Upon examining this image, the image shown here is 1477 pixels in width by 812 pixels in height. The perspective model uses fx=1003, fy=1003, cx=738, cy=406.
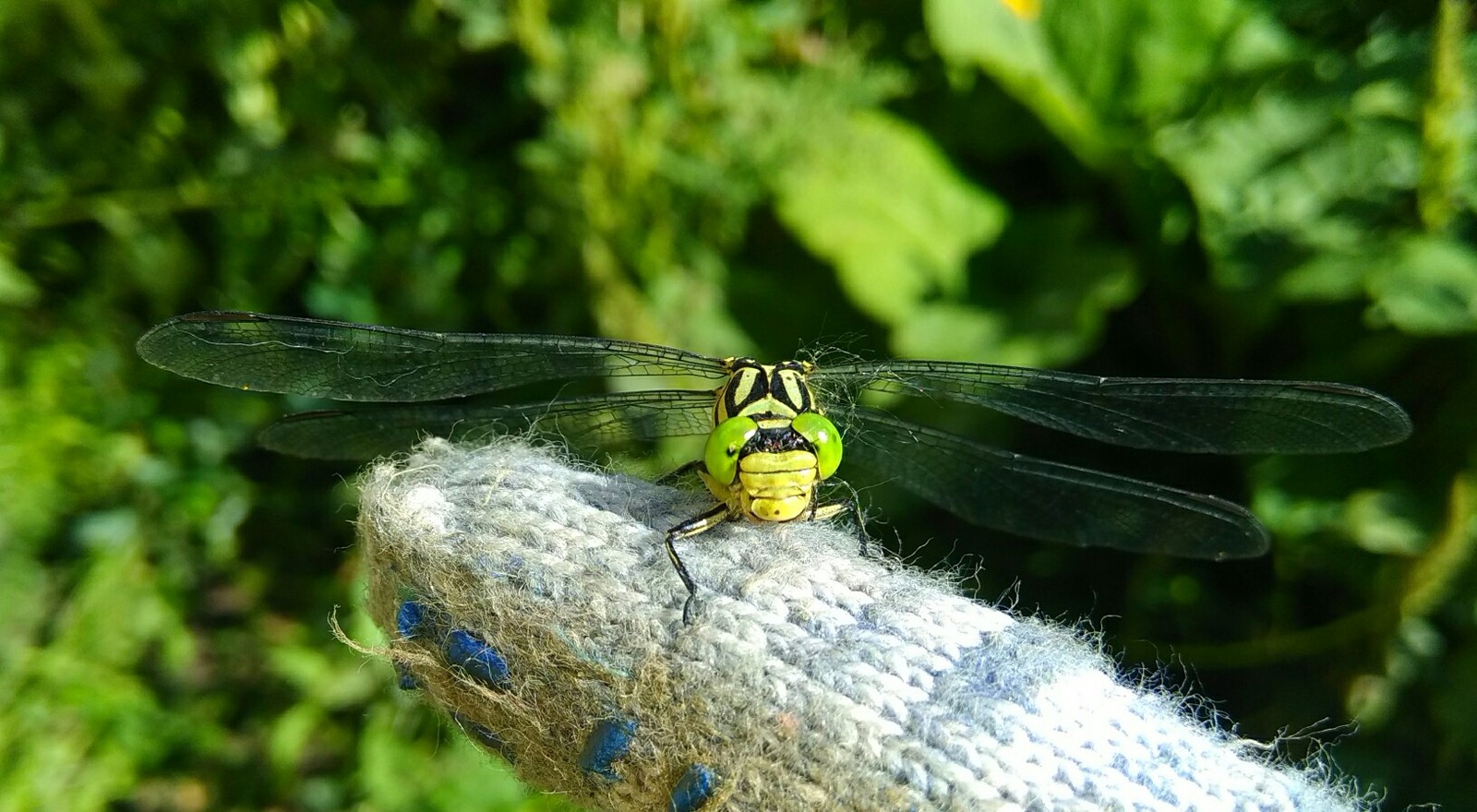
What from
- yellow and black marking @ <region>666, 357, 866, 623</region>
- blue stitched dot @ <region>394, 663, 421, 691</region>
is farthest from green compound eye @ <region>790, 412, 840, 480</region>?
blue stitched dot @ <region>394, 663, 421, 691</region>

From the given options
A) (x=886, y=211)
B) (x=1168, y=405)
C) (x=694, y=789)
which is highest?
(x=886, y=211)

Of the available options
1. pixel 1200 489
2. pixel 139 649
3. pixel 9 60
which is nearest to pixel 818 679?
pixel 1200 489

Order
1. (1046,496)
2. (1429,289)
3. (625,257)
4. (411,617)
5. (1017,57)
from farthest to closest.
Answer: (625,257) < (1017,57) < (1429,289) < (1046,496) < (411,617)

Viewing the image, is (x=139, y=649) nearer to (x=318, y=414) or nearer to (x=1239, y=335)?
(x=318, y=414)

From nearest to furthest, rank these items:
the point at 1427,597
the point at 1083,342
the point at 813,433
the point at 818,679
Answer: the point at 818,679, the point at 813,433, the point at 1427,597, the point at 1083,342

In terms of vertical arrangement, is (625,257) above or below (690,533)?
above

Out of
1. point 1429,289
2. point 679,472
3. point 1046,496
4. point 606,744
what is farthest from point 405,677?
point 1429,289

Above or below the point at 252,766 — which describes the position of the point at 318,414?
above

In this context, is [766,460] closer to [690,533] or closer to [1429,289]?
[690,533]
